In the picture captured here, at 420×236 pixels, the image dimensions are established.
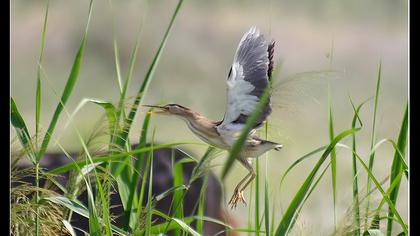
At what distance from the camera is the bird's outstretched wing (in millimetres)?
1648

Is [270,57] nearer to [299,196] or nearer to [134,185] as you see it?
[299,196]

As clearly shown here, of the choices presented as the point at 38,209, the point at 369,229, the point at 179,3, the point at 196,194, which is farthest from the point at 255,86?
the point at 196,194

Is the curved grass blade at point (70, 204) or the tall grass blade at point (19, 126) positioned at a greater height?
the tall grass blade at point (19, 126)

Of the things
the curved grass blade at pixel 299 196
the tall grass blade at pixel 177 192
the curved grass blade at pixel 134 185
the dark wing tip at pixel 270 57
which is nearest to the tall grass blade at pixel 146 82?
the curved grass blade at pixel 134 185

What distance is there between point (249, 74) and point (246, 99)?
0.20 feet

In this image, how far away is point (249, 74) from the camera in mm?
1665

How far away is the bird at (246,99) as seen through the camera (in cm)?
165

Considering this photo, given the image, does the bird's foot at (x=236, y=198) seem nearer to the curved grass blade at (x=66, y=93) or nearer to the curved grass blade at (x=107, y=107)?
the curved grass blade at (x=107, y=107)

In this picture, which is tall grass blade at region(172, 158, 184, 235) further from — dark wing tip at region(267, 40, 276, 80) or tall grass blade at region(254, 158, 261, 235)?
dark wing tip at region(267, 40, 276, 80)

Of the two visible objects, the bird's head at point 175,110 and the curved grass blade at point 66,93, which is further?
the bird's head at point 175,110

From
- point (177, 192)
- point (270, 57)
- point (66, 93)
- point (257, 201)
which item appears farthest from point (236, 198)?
point (66, 93)
